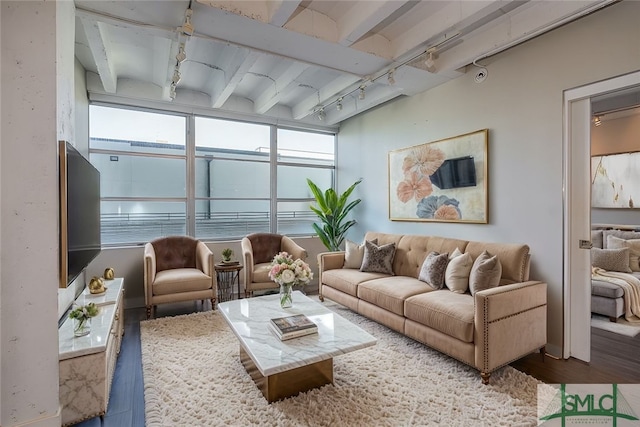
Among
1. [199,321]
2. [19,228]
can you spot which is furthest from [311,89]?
[19,228]

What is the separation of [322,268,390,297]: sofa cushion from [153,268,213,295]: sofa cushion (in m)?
1.39

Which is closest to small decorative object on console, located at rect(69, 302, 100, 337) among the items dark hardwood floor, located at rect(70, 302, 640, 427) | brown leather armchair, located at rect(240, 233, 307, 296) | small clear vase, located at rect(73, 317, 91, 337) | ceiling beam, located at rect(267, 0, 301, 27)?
small clear vase, located at rect(73, 317, 91, 337)

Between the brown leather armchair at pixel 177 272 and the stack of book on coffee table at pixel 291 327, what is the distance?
1632mm

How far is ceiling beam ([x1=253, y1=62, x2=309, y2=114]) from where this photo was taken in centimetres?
353

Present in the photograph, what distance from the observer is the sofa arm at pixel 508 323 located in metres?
2.15

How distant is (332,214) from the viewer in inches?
195

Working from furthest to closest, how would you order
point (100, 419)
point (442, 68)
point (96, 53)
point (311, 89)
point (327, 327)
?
point (311, 89), point (442, 68), point (96, 53), point (327, 327), point (100, 419)

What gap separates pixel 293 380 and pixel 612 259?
393 cm

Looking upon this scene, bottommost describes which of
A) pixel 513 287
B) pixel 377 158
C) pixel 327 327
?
pixel 327 327

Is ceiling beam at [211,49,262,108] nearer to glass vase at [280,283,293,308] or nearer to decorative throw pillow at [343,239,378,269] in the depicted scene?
glass vase at [280,283,293,308]

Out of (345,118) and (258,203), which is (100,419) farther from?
(345,118)

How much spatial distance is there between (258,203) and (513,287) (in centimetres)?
376

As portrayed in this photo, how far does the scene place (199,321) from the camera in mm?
3396

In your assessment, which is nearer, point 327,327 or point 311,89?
point 327,327
